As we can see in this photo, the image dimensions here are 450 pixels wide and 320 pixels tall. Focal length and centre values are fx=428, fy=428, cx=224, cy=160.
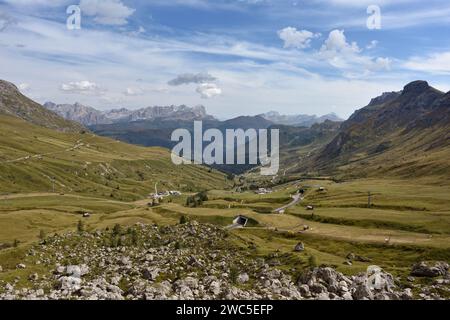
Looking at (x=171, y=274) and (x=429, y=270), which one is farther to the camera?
(x=171, y=274)

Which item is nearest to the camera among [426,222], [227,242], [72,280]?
[72,280]

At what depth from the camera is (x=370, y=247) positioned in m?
142

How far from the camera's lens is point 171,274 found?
90.1 metres

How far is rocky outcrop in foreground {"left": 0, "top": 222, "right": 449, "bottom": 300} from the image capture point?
71.4 meters

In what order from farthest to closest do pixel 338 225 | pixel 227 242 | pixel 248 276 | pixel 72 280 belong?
pixel 338 225 < pixel 227 242 < pixel 248 276 < pixel 72 280

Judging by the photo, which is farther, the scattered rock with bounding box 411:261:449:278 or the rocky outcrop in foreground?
the scattered rock with bounding box 411:261:449:278

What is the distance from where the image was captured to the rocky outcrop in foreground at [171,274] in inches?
2810

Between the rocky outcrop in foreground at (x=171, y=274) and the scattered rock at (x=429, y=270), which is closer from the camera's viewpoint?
the rocky outcrop in foreground at (x=171, y=274)

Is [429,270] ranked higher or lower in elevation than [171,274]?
higher

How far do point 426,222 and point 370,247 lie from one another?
42.7 m

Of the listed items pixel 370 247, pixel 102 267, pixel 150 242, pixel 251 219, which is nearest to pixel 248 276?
pixel 102 267
